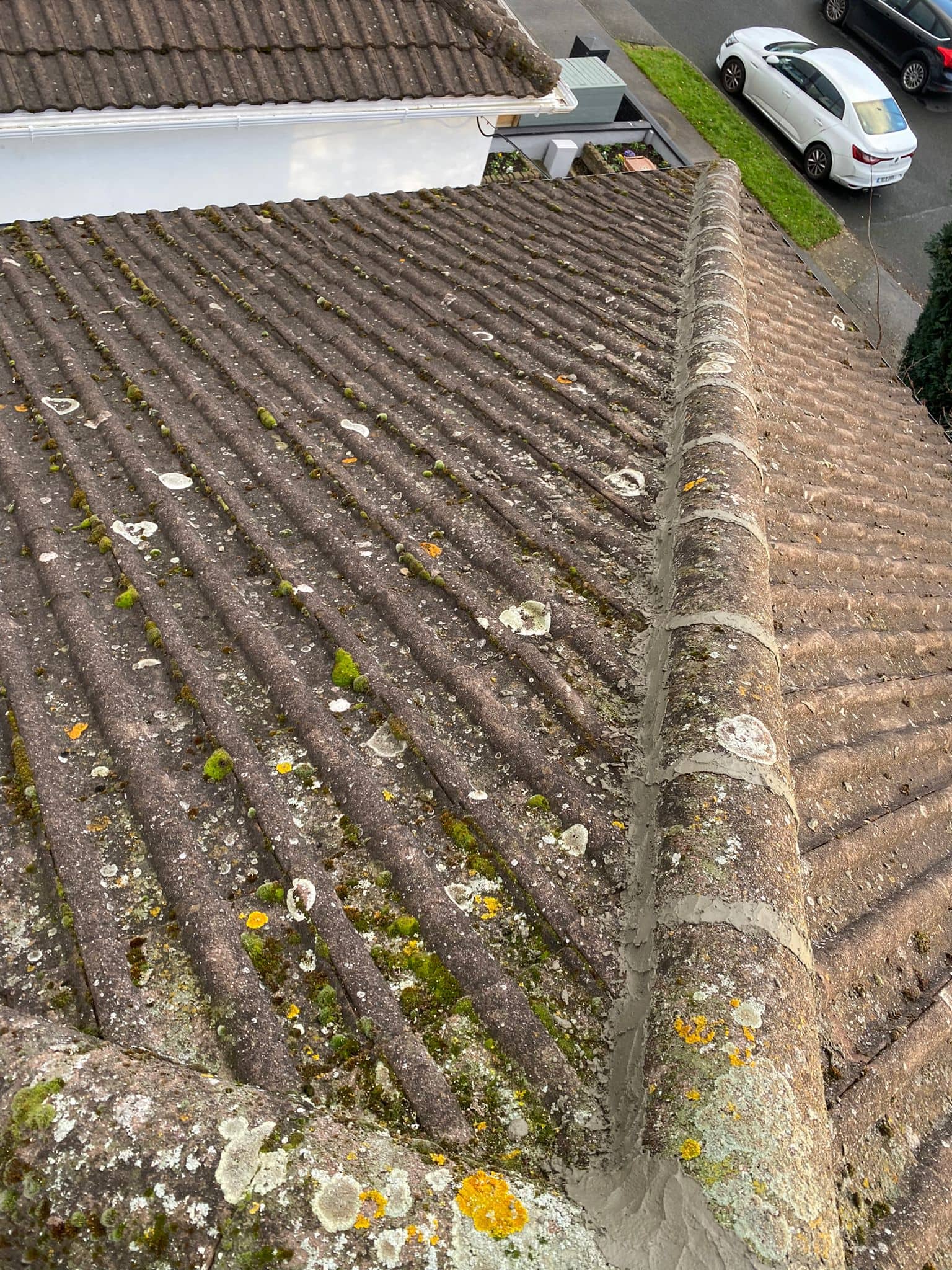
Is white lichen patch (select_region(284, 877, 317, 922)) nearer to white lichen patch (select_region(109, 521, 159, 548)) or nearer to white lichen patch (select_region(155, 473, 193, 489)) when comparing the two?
white lichen patch (select_region(109, 521, 159, 548))

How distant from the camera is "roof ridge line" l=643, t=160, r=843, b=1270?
5.42ft

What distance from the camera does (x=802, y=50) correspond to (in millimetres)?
15445

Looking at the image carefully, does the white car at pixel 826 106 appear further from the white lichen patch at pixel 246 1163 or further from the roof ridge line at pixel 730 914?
the white lichen patch at pixel 246 1163

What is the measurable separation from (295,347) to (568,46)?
14.5 meters

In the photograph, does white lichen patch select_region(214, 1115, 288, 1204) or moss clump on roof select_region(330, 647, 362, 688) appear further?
moss clump on roof select_region(330, 647, 362, 688)

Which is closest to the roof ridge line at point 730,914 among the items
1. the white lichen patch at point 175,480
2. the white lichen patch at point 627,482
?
the white lichen patch at point 627,482

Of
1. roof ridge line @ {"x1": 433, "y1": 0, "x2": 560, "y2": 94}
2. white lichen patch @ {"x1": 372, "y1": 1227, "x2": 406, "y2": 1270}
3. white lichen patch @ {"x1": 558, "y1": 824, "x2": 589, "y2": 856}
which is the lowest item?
white lichen patch @ {"x1": 558, "y1": 824, "x2": 589, "y2": 856}

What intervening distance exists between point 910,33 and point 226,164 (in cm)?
1721

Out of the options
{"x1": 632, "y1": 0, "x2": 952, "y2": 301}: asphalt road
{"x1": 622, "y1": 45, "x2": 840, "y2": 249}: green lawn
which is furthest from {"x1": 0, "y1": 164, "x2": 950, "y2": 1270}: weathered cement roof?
{"x1": 632, "y1": 0, "x2": 952, "y2": 301}: asphalt road

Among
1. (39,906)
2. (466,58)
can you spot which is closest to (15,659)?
(39,906)

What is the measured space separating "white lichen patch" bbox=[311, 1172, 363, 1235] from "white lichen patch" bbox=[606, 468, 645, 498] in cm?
256

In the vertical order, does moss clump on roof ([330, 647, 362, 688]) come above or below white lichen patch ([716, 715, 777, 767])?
below

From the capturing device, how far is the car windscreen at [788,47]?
15484mm

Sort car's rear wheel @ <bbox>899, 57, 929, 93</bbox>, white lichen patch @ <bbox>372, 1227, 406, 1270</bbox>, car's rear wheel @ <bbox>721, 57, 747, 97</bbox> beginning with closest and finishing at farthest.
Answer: white lichen patch @ <bbox>372, 1227, 406, 1270</bbox>, car's rear wheel @ <bbox>721, 57, 747, 97</bbox>, car's rear wheel @ <bbox>899, 57, 929, 93</bbox>
